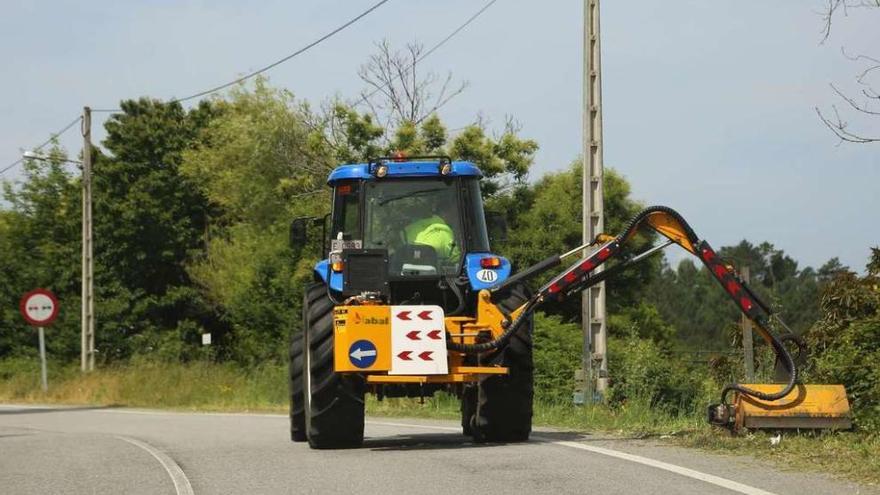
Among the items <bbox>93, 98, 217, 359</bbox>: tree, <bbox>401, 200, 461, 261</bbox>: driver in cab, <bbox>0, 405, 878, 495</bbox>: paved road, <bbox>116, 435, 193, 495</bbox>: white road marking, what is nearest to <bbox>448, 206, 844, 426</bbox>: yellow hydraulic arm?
<bbox>401, 200, 461, 261</bbox>: driver in cab

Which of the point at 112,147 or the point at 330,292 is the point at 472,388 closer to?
the point at 330,292

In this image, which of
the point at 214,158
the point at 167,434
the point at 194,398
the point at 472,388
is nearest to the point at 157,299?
the point at 214,158

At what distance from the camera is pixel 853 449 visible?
11547mm

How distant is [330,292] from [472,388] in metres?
1.87

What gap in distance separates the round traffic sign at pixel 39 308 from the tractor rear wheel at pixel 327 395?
21099 mm

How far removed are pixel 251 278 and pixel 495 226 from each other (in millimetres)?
27479

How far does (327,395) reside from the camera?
1302cm

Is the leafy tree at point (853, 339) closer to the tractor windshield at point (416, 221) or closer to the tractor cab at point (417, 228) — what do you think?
Result: the tractor cab at point (417, 228)

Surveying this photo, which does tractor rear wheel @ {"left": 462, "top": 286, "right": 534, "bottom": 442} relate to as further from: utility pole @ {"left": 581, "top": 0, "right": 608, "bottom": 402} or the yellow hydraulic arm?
utility pole @ {"left": 581, "top": 0, "right": 608, "bottom": 402}

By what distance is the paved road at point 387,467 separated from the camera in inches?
383

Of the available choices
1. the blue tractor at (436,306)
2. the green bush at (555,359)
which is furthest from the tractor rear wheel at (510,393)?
the green bush at (555,359)

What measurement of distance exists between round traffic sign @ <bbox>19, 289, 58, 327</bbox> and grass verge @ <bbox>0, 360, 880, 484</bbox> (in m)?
2.17

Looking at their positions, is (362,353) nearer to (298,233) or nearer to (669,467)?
(298,233)

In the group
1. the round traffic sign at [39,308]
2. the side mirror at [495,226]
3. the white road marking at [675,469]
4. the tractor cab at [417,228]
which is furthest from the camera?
the round traffic sign at [39,308]
